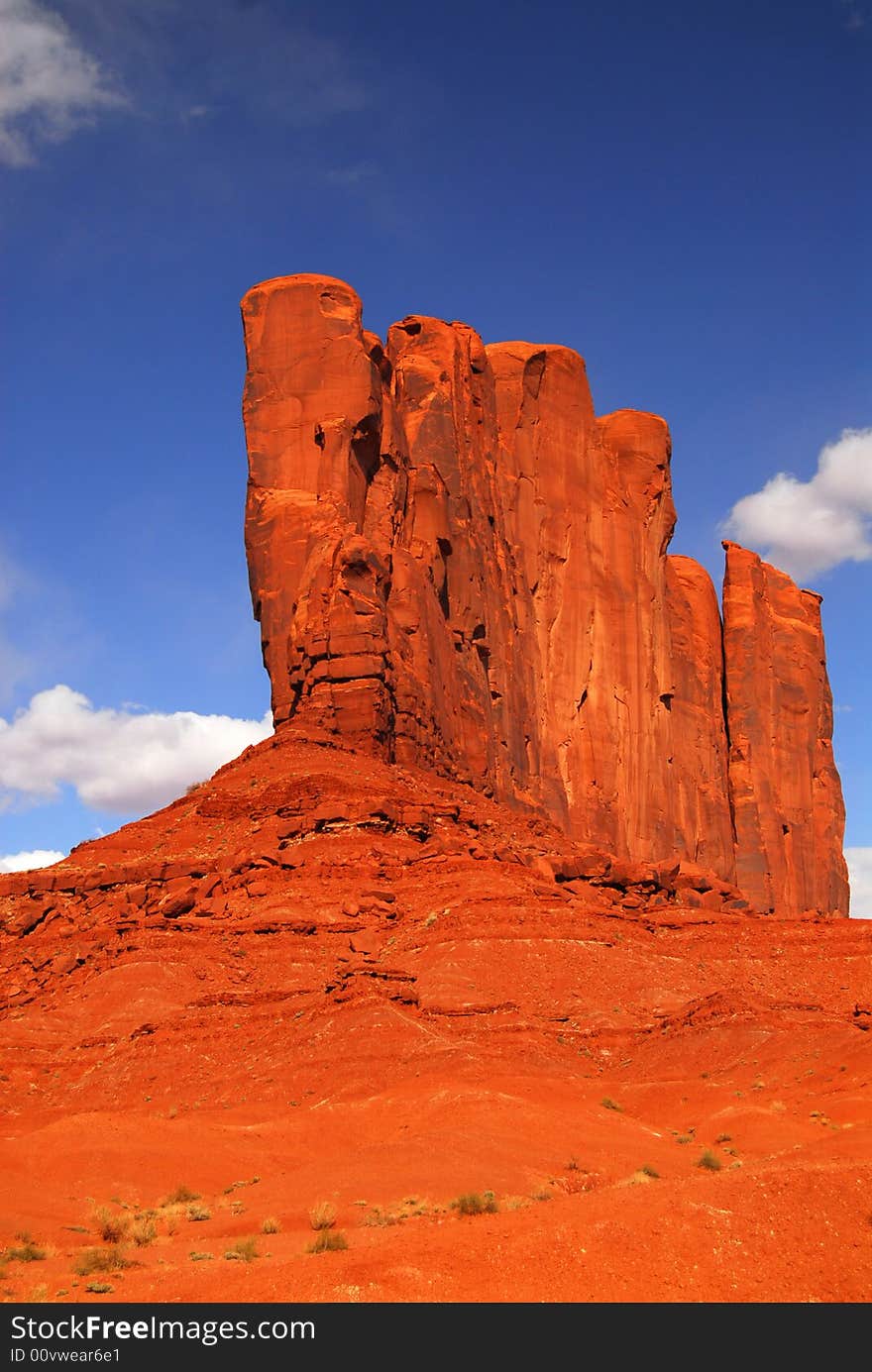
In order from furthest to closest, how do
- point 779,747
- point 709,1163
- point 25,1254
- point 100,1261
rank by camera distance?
point 779,747
point 709,1163
point 25,1254
point 100,1261

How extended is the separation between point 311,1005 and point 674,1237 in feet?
64.7

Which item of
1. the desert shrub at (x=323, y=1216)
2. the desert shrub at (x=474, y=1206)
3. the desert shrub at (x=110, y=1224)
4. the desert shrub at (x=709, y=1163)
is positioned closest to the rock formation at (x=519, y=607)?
the desert shrub at (x=709, y=1163)

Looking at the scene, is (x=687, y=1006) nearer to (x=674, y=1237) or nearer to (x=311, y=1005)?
(x=311, y=1005)

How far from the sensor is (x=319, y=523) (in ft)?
162

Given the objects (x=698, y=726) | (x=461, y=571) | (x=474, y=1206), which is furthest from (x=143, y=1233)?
(x=698, y=726)

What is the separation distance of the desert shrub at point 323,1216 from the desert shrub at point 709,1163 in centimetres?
704

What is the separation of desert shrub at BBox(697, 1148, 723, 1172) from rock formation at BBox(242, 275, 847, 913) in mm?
22487

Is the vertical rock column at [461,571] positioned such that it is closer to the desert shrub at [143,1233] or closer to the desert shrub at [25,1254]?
the desert shrub at [143,1233]

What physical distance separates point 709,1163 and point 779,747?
6571 centimetres

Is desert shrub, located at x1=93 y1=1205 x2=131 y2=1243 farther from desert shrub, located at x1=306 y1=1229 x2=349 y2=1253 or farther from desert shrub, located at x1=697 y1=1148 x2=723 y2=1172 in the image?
desert shrub, located at x1=697 y1=1148 x2=723 y2=1172

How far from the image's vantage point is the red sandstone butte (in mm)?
83500

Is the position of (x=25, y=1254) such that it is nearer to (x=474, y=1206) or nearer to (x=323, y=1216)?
(x=323, y=1216)
